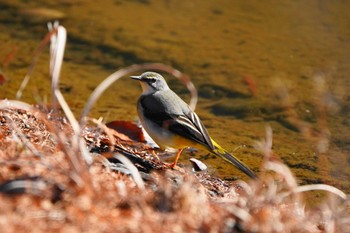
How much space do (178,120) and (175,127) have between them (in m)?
0.07

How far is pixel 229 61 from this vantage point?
10148 mm

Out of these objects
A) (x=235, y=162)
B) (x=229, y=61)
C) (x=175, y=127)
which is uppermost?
(x=175, y=127)

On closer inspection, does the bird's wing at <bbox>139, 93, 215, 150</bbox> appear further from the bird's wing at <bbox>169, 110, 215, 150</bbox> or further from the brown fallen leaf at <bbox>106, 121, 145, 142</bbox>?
the brown fallen leaf at <bbox>106, 121, 145, 142</bbox>

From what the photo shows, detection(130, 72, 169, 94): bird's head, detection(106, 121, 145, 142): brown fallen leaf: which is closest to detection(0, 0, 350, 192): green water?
detection(106, 121, 145, 142): brown fallen leaf

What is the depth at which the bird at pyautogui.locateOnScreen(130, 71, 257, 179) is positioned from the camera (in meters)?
6.36

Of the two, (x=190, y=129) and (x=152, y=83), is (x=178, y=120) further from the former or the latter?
(x=152, y=83)

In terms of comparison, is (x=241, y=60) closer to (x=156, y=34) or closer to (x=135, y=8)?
(x=156, y=34)

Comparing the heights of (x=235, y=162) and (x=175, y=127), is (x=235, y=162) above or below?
below

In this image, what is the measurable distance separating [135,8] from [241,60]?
2450mm

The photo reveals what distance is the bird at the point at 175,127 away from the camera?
20.9 feet

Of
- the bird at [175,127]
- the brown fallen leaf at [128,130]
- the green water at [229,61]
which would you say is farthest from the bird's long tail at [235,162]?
the brown fallen leaf at [128,130]

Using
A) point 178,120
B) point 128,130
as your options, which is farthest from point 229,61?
point 178,120

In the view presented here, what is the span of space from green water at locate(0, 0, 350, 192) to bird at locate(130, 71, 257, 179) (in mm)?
532

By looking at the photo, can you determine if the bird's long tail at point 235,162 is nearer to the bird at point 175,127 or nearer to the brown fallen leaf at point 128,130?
the bird at point 175,127
